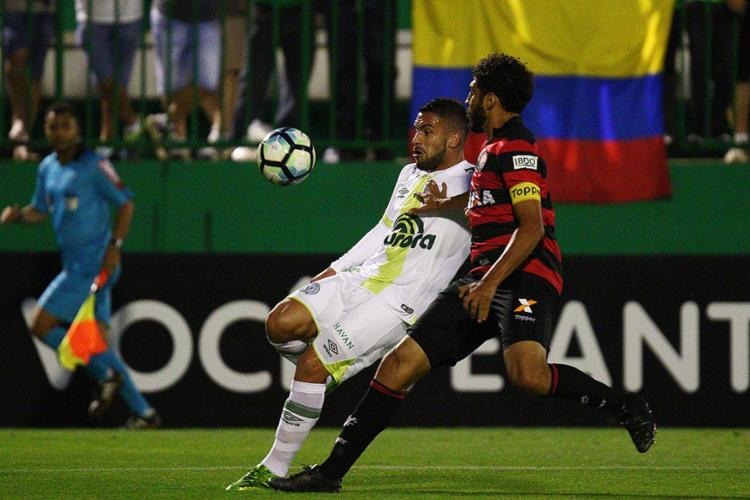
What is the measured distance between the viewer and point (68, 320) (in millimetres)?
10414

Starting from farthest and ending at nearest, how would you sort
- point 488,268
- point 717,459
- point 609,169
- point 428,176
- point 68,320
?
point 609,169, point 68,320, point 717,459, point 428,176, point 488,268

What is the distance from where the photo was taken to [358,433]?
266 inches

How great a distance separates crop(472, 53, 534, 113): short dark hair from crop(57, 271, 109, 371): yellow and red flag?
158 inches

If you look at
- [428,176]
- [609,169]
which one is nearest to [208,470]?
[428,176]

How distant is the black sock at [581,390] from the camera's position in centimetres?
677

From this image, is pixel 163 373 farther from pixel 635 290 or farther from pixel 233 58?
pixel 635 290

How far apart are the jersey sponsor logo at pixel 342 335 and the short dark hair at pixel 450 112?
3.69 feet

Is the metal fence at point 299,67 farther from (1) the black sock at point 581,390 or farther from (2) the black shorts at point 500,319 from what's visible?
(1) the black sock at point 581,390

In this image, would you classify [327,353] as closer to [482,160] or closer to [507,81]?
[482,160]

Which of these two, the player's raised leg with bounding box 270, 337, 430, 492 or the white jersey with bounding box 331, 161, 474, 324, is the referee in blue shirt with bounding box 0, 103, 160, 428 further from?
the player's raised leg with bounding box 270, 337, 430, 492

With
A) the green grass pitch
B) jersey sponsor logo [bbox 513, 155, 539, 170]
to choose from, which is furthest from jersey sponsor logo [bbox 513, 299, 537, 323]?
the green grass pitch

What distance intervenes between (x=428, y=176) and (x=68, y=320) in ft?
12.1

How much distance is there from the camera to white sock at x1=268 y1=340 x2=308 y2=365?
731cm

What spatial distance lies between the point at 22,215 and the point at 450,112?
4008mm
